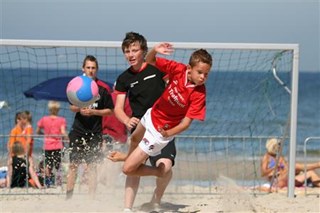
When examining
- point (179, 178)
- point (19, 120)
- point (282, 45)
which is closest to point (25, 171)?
point (19, 120)

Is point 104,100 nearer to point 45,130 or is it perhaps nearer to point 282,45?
point 282,45

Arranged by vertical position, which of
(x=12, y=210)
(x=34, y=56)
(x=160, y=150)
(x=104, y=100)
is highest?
(x=34, y=56)

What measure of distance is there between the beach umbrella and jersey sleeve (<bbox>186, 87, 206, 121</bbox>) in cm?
592

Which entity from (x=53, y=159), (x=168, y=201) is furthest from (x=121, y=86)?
(x=53, y=159)

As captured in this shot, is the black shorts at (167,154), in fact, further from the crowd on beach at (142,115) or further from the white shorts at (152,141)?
the white shorts at (152,141)

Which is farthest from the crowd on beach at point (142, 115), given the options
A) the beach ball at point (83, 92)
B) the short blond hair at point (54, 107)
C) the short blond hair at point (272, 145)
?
the short blond hair at point (272, 145)

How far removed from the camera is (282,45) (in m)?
11.1

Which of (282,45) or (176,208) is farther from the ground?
(282,45)

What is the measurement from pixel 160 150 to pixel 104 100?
1.79 meters

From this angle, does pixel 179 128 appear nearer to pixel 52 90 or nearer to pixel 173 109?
pixel 173 109

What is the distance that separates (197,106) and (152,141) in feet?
1.90

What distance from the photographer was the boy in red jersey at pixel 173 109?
792 centimetres

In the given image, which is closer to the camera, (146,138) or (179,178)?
(146,138)

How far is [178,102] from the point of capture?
800 centimetres
